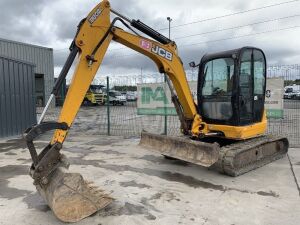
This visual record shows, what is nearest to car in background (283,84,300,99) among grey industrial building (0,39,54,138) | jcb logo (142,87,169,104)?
jcb logo (142,87,169,104)

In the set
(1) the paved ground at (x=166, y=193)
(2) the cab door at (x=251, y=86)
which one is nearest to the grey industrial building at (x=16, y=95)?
(1) the paved ground at (x=166, y=193)

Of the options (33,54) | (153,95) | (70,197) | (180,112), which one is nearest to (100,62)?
(70,197)

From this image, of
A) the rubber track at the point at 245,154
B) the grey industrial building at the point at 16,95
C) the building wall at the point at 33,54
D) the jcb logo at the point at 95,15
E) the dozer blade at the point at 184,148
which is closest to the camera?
the jcb logo at the point at 95,15

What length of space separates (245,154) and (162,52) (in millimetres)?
2698

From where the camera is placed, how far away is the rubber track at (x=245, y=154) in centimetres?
655

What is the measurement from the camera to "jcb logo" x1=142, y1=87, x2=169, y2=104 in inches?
467

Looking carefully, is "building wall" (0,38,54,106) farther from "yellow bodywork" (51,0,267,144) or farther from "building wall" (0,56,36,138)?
"yellow bodywork" (51,0,267,144)

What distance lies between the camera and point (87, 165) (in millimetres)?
7898

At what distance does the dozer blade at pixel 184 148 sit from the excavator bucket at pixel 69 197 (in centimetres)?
233

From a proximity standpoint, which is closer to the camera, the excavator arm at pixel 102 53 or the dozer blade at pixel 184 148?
the excavator arm at pixel 102 53

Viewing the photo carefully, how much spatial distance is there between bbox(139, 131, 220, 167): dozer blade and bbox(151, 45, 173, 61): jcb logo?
5.74ft

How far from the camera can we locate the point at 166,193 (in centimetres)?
579

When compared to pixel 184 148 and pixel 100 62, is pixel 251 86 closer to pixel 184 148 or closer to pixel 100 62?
pixel 184 148

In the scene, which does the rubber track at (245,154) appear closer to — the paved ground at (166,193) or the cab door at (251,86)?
the paved ground at (166,193)
